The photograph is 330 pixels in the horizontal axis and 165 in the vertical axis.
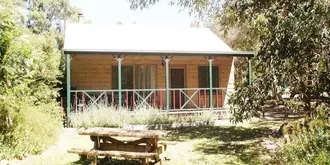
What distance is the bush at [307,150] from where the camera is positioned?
599cm

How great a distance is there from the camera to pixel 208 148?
943 centimetres

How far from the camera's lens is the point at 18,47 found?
8547 mm

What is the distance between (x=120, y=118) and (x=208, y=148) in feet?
15.8

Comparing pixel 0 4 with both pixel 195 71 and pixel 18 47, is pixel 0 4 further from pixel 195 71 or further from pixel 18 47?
pixel 195 71

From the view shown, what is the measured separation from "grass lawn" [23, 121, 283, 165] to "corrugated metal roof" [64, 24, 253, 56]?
4292mm

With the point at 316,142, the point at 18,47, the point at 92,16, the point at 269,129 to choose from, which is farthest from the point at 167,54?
the point at 92,16

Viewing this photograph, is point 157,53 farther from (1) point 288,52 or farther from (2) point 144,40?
(1) point 288,52

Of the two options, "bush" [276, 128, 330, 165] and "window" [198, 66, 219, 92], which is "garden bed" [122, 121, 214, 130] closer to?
"window" [198, 66, 219, 92]

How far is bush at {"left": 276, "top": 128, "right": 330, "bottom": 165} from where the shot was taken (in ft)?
19.7

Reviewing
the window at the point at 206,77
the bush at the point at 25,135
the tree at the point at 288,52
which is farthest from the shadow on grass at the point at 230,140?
the window at the point at 206,77

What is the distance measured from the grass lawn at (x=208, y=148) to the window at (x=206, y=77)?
6.17 metres

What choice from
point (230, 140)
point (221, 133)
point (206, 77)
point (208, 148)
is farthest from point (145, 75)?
point (208, 148)

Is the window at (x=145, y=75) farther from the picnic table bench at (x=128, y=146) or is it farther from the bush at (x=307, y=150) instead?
the bush at (x=307, y=150)

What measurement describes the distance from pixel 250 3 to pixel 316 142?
5.47 meters
